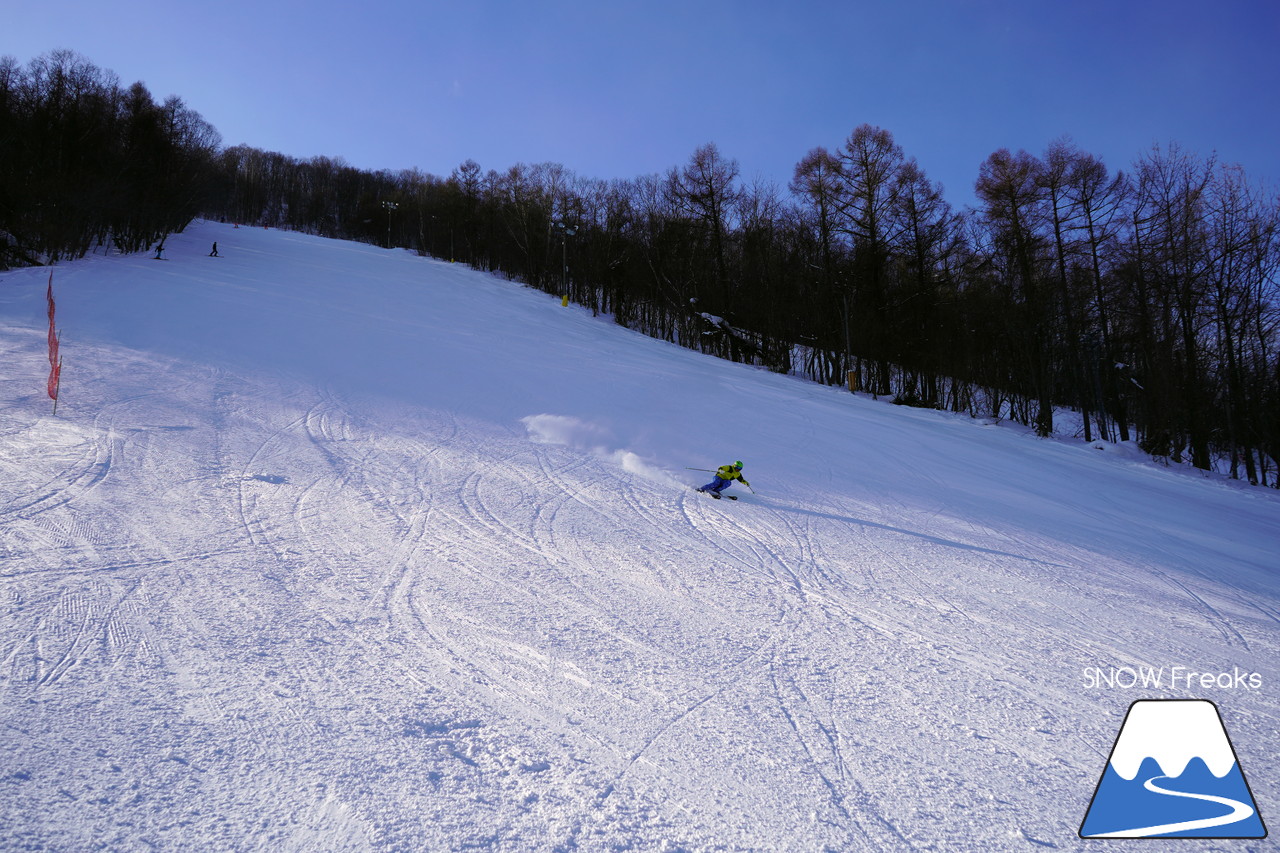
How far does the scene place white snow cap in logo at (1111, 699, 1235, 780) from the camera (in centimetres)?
252

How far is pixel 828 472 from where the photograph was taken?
7.78 m

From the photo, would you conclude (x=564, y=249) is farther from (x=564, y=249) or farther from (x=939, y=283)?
(x=939, y=283)

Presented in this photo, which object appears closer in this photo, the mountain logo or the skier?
the mountain logo

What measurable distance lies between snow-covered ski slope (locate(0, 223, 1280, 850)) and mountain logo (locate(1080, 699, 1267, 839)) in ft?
0.36

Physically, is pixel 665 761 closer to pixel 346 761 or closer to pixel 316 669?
pixel 346 761

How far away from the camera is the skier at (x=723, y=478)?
6.07m

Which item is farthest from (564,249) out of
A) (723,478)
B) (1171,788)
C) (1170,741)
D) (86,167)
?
(1171,788)

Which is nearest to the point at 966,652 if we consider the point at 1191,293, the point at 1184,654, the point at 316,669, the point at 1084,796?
the point at 1084,796

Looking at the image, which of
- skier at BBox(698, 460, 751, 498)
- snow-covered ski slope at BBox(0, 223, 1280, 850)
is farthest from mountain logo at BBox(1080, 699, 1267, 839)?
skier at BBox(698, 460, 751, 498)

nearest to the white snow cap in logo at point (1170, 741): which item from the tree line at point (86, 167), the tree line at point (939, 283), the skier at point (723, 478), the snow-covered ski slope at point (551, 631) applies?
the snow-covered ski slope at point (551, 631)

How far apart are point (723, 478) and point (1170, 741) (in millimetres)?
3922

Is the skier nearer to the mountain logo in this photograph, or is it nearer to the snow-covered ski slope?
the snow-covered ski slope

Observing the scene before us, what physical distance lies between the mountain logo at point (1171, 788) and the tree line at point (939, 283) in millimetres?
16425

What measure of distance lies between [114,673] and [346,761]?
145cm
